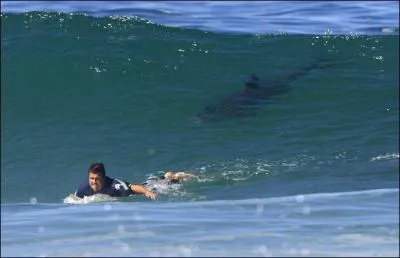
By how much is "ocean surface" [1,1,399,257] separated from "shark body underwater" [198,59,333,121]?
1.6 inches

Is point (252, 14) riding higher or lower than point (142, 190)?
higher

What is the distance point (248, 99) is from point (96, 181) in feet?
17.9

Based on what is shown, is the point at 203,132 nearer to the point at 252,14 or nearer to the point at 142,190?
the point at 142,190

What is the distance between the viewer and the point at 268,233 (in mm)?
9484

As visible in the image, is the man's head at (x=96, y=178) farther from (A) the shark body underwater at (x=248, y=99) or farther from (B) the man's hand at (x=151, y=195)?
(A) the shark body underwater at (x=248, y=99)

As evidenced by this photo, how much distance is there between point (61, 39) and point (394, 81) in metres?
7.20

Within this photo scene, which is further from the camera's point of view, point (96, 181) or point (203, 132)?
point (203, 132)

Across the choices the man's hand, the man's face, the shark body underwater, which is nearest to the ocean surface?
the shark body underwater

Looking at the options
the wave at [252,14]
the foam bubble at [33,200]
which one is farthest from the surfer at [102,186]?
the wave at [252,14]

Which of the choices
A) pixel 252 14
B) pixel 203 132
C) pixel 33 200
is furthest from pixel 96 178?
pixel 252 14

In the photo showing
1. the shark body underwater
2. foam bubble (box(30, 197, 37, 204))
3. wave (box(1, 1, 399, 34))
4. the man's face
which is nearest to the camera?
the man's face

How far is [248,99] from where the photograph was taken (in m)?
18.5

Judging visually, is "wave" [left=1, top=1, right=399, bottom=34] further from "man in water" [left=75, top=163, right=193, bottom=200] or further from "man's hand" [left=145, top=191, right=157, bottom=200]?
"man's hand" [left=145, top=191, right=157, bottom=200]

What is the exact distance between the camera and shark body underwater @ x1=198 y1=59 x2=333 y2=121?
58.7 ft
